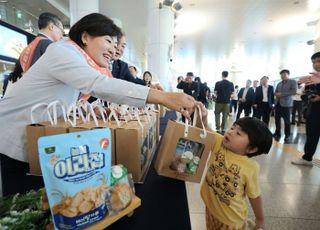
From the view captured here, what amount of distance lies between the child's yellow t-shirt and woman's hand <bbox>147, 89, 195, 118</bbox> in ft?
1.16

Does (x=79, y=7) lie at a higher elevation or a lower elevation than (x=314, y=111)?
higher

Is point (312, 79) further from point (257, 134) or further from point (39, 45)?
point (39, 45)

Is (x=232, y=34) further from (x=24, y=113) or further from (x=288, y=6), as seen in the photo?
(x=24, y=113)

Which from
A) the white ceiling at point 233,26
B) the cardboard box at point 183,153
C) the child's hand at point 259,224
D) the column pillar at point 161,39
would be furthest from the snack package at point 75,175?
the white ceiling at point 233,26

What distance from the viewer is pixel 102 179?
52cm

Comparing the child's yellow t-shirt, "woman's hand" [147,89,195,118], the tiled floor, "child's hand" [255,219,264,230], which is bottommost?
the tiled floor

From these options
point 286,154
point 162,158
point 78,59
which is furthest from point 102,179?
point 286,154

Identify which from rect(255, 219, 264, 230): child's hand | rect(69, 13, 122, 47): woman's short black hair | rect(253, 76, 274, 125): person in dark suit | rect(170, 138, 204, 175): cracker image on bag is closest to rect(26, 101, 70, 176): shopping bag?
rect(69, 13, 122, 47): woman's short black hair

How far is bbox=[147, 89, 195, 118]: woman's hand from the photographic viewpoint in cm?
65

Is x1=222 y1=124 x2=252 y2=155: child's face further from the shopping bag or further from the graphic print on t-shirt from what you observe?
the shopping bag

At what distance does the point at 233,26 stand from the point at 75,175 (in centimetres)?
839

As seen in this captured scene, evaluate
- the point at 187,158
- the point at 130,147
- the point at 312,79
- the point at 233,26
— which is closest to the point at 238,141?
the point at 187,158

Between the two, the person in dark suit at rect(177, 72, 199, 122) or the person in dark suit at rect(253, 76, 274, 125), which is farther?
the person in dark suit at rect(177, 72, 199, 122)

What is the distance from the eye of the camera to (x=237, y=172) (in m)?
0.92
